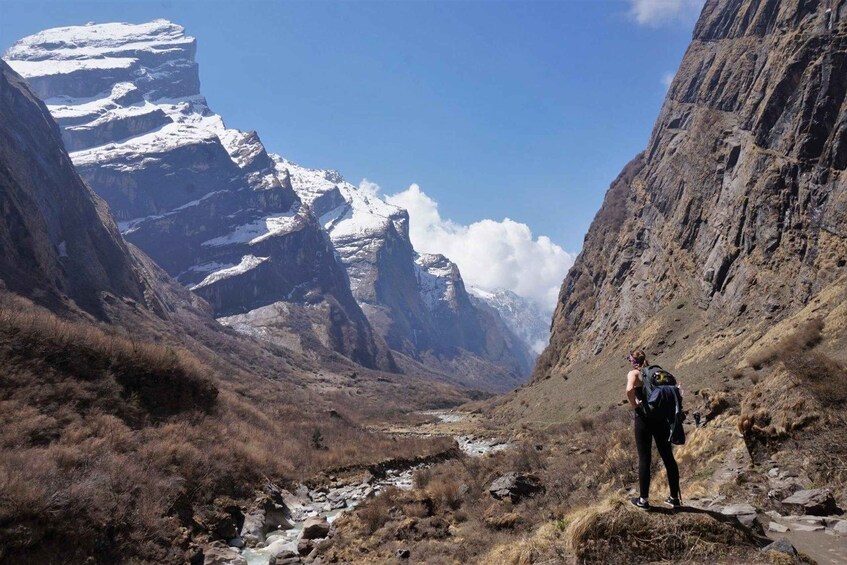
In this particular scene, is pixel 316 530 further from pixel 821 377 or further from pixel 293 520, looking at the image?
pixel 821 377

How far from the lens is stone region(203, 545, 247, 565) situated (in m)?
15.6

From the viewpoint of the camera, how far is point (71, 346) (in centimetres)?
2558

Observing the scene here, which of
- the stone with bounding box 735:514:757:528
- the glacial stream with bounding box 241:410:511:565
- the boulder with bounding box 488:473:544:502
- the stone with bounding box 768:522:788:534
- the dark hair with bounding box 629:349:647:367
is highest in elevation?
the dark hair with bounding box 629:349:647:367

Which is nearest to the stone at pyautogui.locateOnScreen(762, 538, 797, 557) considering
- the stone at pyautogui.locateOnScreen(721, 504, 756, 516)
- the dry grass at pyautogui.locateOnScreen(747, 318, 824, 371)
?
the stone at pyautogui.locateOnScreen(721, 504, 756, 516)

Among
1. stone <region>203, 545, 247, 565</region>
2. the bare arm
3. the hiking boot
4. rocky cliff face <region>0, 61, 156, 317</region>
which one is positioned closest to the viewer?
the hiking boot

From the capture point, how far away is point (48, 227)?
102000 millimetres

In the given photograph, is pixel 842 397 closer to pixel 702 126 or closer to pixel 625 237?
pixel 702 126

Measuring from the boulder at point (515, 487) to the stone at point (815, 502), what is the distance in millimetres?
8542

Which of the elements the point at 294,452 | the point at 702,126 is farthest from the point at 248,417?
the point at 702,126

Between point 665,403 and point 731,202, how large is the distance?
51.8 metres

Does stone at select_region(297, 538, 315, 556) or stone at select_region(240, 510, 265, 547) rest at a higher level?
stone at select_region(297, 538, 315, 556)

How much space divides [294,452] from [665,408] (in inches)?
1132

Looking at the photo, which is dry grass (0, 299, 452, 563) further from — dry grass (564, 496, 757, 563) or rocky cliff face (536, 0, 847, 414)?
rocky cliff face (536, 0, 847, 414)

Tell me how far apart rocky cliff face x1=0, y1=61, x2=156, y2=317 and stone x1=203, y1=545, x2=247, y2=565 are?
6793cm
